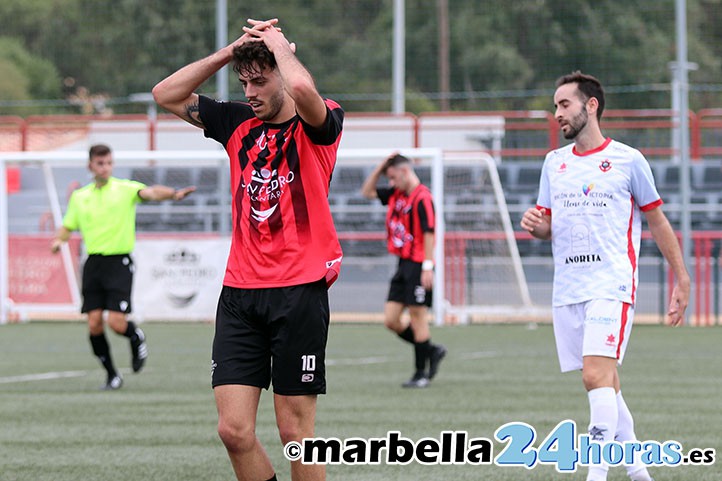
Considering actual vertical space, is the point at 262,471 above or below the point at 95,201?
below

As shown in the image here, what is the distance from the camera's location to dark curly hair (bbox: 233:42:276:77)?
5.46 meters

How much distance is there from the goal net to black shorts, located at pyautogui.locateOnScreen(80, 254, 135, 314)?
8.53 m

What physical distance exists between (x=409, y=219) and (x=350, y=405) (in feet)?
7.74

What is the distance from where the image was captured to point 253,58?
18.0 feet

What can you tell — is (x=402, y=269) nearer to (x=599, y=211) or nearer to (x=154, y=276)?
(x=599, y=211)

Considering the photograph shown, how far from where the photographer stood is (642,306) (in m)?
21.8

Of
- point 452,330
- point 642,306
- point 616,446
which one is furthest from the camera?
point 642,306

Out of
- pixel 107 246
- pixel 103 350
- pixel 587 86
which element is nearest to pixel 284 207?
pixel 587 86

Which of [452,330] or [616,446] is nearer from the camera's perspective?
[616,446]

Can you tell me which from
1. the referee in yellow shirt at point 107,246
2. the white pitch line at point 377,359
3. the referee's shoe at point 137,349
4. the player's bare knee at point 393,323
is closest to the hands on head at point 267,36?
the referee in yellow shirt at point 107,246

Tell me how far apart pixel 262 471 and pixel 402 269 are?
710 centimetres

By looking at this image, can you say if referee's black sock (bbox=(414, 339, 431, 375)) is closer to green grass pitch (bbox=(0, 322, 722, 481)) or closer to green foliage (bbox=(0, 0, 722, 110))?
green grass pitch (bbox=(0, 322, 722, 481))

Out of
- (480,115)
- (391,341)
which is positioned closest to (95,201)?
(391,341)

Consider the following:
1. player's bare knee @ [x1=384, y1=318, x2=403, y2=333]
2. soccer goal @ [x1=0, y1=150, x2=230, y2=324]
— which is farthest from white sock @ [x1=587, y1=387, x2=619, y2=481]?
soccer goal @ [x1=0, y1=150, x2=230, y2=324]
